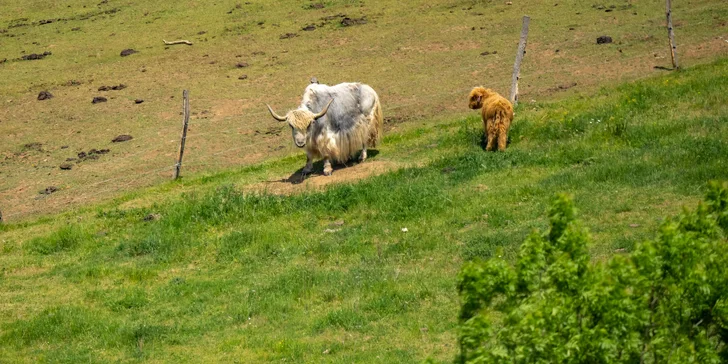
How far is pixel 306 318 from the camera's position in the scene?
1049 cm

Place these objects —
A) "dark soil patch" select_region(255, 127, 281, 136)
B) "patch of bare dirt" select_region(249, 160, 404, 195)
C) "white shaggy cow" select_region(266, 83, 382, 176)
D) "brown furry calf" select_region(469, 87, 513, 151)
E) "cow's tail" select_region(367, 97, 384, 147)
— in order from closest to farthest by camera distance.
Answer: "brown furry calf" select_region(469, 87, 513, 151) < "patch of bare dirt" select_region(249, 160, 404, 195) < "white shaggy cow" select_region(266, 83, 382, 176) < "cow's tail" select_region(367, 97, 384, 147) < "dark soil patch" select_region(255, 127, 281, 136)

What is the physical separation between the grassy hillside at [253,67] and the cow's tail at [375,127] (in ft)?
6.11

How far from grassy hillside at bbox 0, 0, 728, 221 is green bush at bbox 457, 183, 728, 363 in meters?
12.7

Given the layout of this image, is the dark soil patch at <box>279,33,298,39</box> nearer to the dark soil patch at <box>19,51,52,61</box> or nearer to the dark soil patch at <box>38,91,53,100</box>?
the dark soil patch at <box>38,91,53,100</box>

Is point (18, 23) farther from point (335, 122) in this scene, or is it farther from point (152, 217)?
point (152, 217)

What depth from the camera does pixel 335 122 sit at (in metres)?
16.9

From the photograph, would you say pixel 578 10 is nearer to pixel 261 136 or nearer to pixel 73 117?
pixel 261 136

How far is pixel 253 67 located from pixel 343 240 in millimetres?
12666

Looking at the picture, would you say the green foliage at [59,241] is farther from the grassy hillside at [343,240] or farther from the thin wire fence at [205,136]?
the thin wire fence at [205,136]

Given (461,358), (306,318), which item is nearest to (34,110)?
(306,318)

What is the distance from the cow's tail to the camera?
17328mm

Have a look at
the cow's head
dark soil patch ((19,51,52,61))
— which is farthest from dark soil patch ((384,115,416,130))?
dark soil patch ((19,51,52,61))

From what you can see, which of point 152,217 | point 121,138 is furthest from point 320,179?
point 121,138

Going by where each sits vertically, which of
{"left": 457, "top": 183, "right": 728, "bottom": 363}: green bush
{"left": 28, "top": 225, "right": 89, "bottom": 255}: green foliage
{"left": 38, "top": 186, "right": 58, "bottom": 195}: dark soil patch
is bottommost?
{"left": 38, "top": 186, "right": 58, "bottom": 195}: dark soil patch
